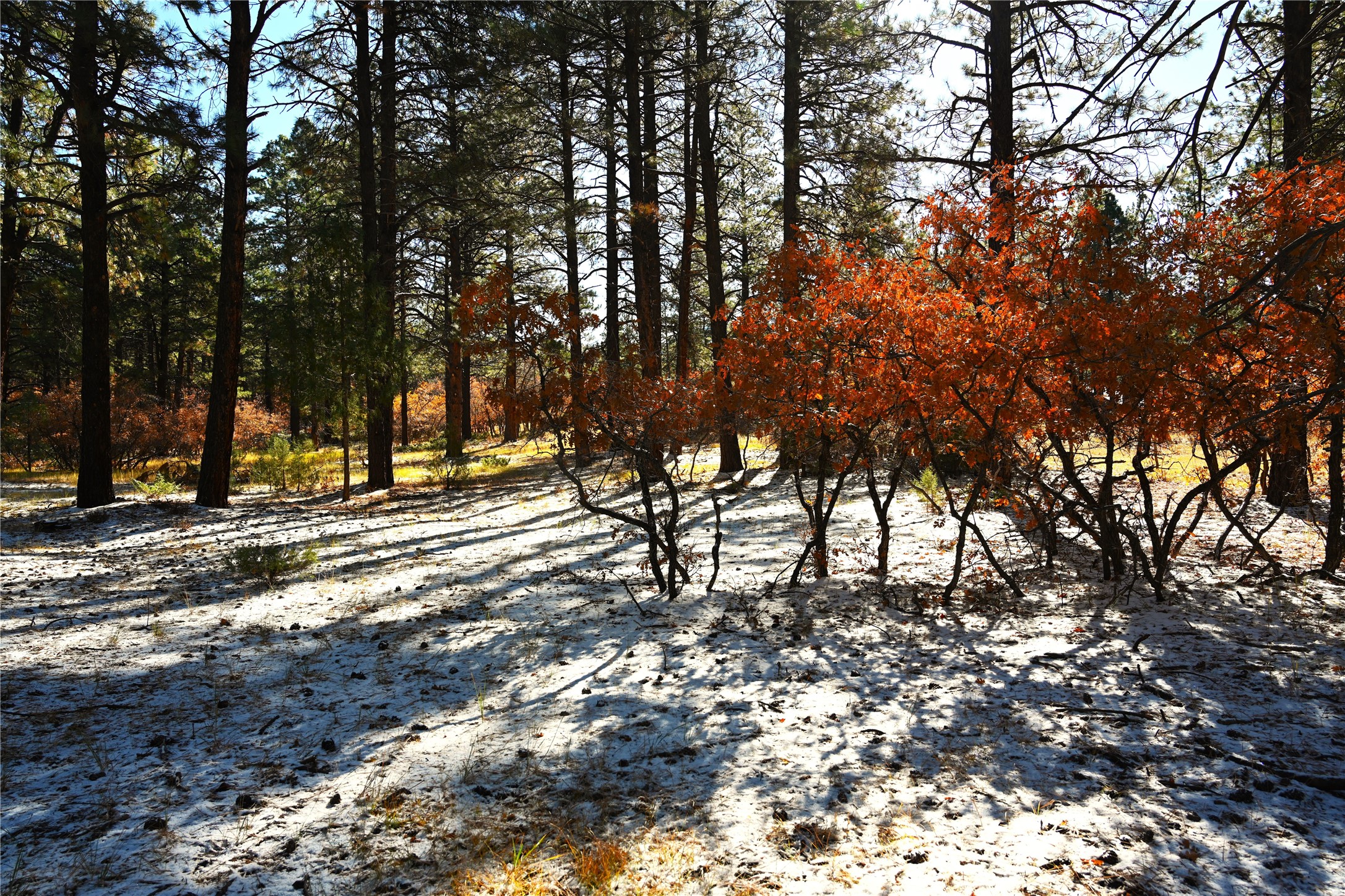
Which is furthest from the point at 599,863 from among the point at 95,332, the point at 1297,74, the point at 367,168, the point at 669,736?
the point at 367,168

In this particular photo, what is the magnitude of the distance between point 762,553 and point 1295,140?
5848mm

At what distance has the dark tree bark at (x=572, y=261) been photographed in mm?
6266

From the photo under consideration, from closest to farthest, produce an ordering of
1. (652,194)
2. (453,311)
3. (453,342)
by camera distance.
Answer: (453,342)
(453,311)
(652,194)

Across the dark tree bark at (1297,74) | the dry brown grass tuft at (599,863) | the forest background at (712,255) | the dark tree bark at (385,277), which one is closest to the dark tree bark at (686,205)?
the forest background at (712,255)

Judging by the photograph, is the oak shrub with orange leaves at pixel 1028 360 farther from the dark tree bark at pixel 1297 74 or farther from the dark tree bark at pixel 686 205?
the dark tree bark at pixel 686 205

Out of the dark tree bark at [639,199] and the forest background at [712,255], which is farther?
the dark tree bark at [639,199]

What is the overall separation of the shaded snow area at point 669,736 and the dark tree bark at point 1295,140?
3.77 ft

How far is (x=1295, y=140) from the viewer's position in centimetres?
489

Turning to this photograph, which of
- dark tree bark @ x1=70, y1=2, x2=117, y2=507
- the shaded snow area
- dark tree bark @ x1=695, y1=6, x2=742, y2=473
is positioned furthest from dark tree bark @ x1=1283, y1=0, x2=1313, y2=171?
dark tree bark @ x1=70, y1=2, x2=117, y2=507

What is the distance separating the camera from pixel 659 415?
6.45 m

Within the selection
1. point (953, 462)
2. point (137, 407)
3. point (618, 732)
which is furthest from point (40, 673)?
point (137, 407)

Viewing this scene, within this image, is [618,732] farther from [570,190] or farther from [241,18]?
[570,190]

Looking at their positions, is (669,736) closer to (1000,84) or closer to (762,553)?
(762,553)

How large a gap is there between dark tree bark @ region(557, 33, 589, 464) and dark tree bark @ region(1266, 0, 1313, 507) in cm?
479
